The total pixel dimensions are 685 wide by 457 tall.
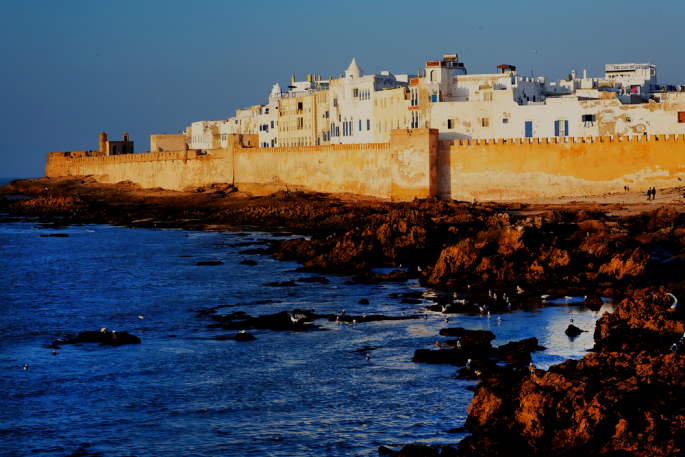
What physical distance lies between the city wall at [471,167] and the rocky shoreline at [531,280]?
2181mm

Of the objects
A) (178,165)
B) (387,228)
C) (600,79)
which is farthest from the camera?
(600,79)

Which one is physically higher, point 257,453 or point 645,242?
point 645,242

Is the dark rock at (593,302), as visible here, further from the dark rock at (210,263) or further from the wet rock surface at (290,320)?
the dark rock at (210,263)

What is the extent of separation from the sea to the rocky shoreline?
28.3 inches

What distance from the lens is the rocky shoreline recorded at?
1183cm

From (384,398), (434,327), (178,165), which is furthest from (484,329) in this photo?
(178,165)

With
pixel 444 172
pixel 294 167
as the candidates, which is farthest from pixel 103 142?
pixel 444 172

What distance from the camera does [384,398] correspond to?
14953 mm

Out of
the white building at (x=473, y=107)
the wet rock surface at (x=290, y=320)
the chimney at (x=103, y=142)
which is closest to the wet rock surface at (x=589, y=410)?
the wet rock surface at (x=290, y=320)

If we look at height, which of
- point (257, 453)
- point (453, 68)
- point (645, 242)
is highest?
point (453, 68)

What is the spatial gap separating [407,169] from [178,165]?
22.7 meters

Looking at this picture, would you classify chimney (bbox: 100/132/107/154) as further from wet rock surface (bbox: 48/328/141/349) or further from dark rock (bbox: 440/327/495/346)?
dark rock (bbox: 440/327/495/346)

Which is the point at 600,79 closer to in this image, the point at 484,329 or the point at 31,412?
the point at 484,329

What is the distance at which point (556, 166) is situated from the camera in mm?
43500
